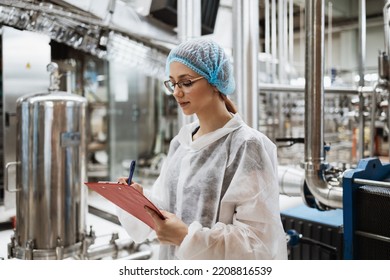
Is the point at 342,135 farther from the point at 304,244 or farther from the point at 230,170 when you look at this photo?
the point at 230,170

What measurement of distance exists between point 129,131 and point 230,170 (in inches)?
129

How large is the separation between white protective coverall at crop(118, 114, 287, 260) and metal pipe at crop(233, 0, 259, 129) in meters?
0.36

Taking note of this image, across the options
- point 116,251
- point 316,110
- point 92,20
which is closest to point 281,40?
point 92,20

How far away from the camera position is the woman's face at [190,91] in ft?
2.70

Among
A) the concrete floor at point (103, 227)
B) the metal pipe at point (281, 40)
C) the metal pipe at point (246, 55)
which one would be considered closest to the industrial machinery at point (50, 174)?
the concrete floor at point (103, 227)

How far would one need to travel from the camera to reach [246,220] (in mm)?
764

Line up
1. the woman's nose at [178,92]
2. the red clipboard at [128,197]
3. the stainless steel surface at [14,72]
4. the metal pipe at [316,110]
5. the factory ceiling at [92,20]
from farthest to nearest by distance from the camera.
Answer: the stainless steel surface at [14,72], the factory ceiling at [92,20], the metal pipe at [316,110], the woman's nose at [178,92], the red clipboard at [128,197]

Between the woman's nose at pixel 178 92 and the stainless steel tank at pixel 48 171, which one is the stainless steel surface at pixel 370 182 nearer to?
the woman's nose at pixel 178 92

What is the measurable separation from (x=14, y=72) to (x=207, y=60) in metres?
1.57

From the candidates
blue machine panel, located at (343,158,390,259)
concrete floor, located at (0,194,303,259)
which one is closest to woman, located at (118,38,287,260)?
blue machine panel, located at (343,158,390,259)

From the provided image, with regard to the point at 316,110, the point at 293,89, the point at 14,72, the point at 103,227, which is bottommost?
the point at 103,227

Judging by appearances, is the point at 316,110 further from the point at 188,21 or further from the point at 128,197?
the point at 128,197
